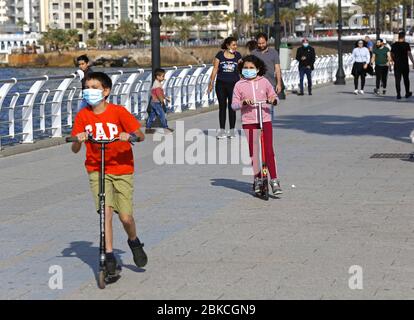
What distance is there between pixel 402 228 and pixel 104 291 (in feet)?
10.2

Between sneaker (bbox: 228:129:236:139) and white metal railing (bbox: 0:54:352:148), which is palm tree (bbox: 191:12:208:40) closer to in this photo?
white metal railing (bbox: 0:54:352:148)

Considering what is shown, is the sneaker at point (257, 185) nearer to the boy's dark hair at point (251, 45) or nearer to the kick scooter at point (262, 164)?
the kick scooter at point (262, 164)

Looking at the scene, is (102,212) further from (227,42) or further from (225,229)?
(227,42)

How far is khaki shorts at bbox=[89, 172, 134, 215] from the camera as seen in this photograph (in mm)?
7758

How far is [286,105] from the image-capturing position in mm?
28031

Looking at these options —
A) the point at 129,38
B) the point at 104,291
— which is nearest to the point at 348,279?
the point at 104,291

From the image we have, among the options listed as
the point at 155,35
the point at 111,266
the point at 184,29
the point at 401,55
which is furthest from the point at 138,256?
the point at 184,29

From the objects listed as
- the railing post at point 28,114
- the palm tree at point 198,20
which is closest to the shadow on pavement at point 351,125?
the railing post at point 28,114

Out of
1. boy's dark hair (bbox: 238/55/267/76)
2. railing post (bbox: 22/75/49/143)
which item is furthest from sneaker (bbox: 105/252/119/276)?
railing post (bbox: 22/75/49/143)

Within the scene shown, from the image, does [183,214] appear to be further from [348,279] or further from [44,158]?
[44,158]

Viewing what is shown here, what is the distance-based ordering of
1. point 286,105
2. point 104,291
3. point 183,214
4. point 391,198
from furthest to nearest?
point 286,105
point 391,198
point 183,214
point 104,291

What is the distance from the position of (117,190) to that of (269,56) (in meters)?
8.20

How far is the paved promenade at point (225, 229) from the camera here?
7.48 metres

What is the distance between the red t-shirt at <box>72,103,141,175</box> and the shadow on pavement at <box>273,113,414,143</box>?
33.2ft
